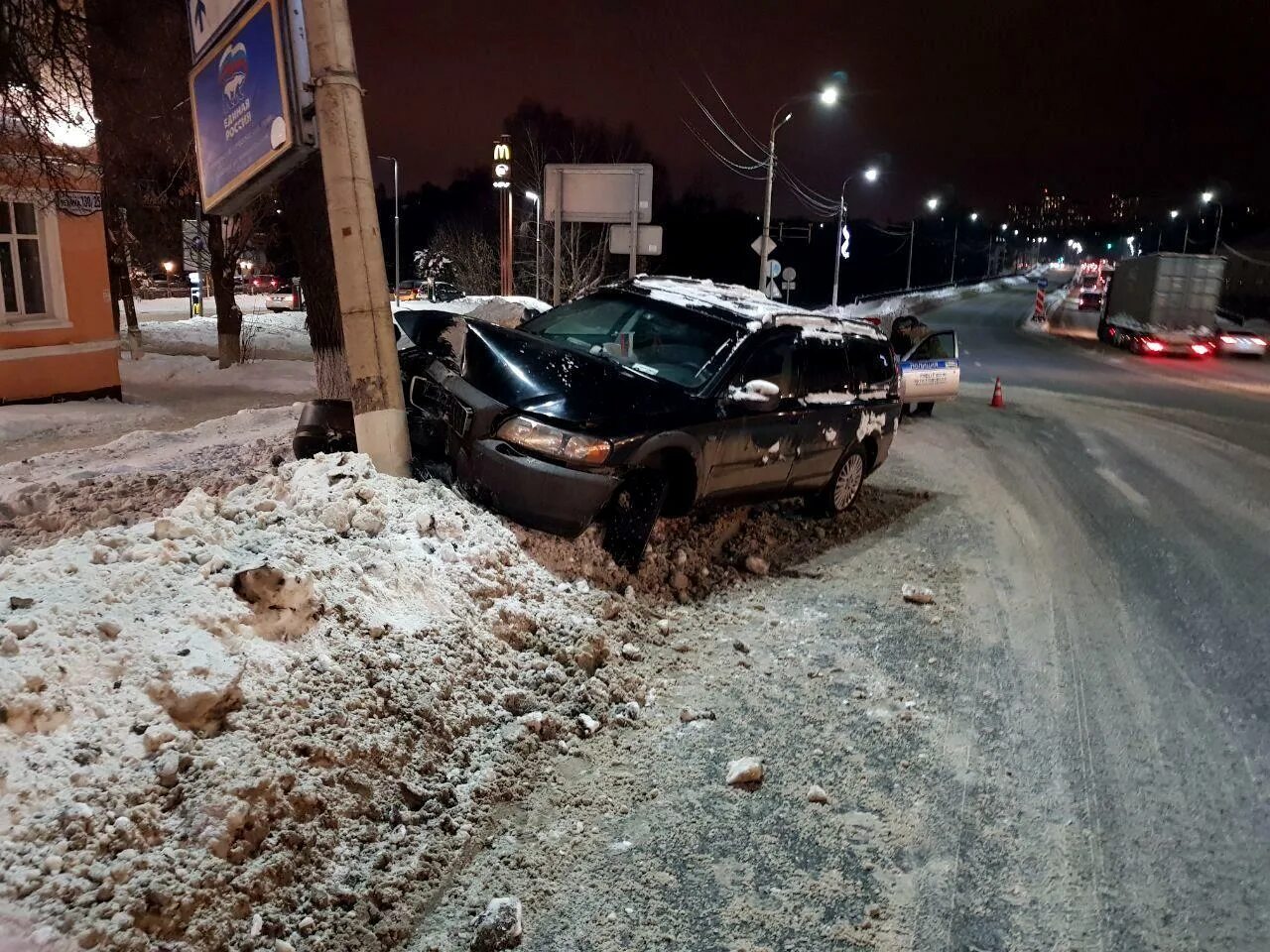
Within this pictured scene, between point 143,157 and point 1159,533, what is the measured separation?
16991mm

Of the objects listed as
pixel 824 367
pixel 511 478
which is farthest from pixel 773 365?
pixel 511 478

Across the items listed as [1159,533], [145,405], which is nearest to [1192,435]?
[1159,533]

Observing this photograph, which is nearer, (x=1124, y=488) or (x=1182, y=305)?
(x=1124, y=488)

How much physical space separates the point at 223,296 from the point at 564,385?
15.3 metres

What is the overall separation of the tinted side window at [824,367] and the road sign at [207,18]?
4749 millimetres

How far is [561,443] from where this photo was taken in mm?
5367

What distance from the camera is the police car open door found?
14.6 metres

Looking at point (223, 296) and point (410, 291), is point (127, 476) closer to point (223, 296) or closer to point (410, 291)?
point (223, 296)

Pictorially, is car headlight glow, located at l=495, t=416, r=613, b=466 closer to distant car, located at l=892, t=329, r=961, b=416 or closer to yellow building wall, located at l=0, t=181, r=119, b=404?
distant car, located at l=892, t=329, r=961, b=416

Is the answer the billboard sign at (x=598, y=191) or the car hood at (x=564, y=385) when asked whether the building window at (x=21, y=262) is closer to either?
the billboard sign at (x=598, y=191)

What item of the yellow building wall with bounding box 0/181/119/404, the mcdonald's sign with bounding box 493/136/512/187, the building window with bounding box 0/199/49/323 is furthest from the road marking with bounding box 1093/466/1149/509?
the mcdonald's sign with bounding box 493/136/512/187

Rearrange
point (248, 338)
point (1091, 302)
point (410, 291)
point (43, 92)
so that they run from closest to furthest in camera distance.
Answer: point (43, 92) < point (248, 338) < point (410, 291) < point (1091, 302)

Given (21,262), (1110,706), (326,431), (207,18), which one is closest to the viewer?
(1110,706)

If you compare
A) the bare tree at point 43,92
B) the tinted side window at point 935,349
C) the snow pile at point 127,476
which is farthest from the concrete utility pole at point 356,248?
the tinted side window at point 935,349
